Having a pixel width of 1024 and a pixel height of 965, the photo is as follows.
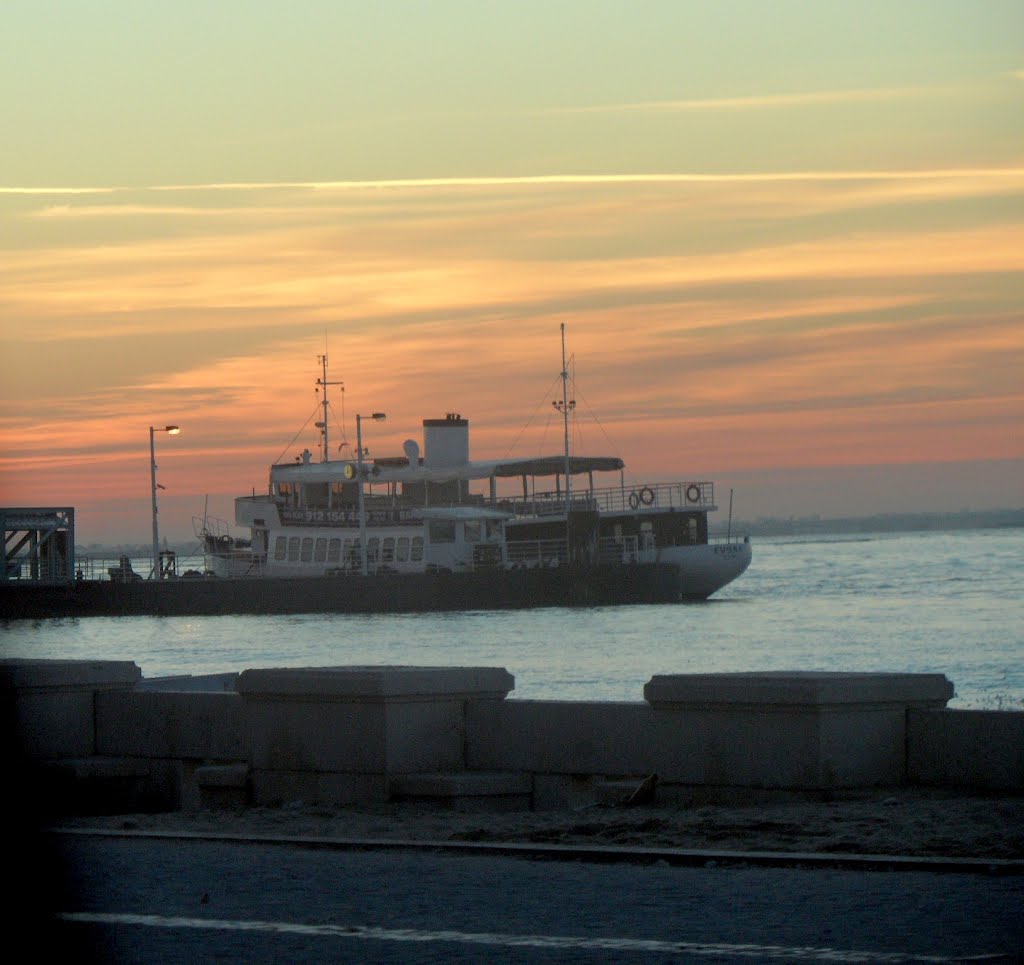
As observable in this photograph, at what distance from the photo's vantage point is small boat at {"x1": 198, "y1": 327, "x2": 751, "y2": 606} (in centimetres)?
8488

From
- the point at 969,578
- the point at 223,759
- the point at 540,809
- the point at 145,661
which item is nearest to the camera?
the point at 540,809

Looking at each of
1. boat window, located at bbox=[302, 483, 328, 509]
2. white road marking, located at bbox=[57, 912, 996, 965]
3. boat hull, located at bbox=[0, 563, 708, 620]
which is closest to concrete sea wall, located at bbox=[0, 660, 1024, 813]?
white road marking, located at bbox=[57, 912, 996, 965]

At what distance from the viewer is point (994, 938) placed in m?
7.20

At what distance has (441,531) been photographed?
283 feet

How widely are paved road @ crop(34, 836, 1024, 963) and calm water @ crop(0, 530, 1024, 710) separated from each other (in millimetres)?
22630

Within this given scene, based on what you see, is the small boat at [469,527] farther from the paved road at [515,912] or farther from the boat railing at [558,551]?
the paved road at [515,912]

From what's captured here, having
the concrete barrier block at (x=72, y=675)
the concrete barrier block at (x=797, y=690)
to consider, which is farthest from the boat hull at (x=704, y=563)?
the concrete barrier block at (x=797, y=690)

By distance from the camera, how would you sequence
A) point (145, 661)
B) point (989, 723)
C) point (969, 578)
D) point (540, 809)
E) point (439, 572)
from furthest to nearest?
point (969, 578) → point (439, 572) → point (145, 661) → point (540, 809) → point (989, 723)

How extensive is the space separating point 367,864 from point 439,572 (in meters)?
74.8

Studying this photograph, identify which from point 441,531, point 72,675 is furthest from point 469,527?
point 72,675

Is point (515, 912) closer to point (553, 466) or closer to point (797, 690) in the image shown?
point (797, 690)

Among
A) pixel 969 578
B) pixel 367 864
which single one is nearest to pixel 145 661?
pixel 367 864

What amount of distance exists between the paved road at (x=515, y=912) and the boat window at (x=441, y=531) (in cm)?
7609

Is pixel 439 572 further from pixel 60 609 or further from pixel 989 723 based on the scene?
pixel 989 723
